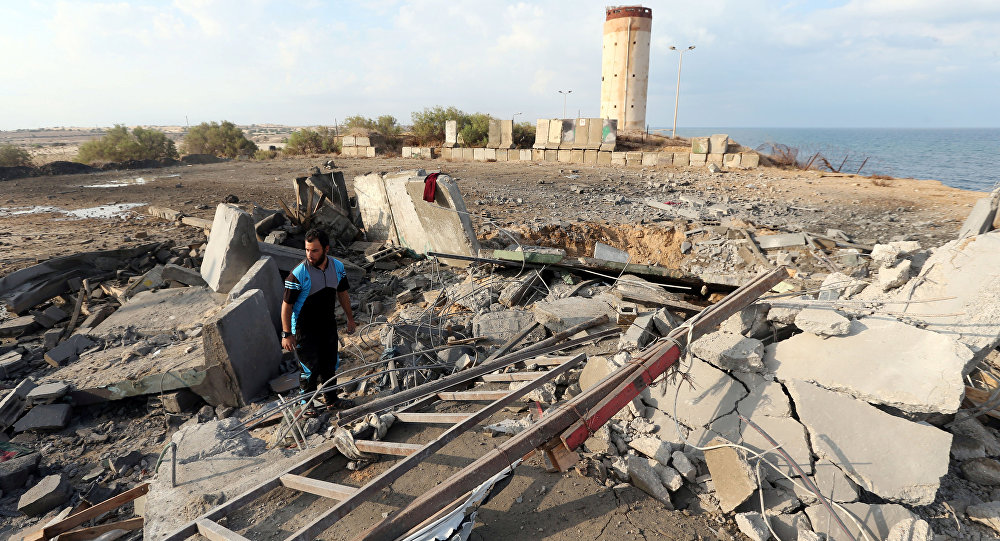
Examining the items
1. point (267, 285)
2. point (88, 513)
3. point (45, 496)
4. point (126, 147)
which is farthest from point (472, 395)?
point (126, 147)

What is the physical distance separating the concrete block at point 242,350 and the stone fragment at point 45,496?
112 cm

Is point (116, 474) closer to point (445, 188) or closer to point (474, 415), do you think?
point (474, 415)

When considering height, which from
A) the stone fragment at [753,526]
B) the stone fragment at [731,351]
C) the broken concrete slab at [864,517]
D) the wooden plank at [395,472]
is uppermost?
the stone fragment at [731,351]

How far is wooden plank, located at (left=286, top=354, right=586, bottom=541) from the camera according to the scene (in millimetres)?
2289

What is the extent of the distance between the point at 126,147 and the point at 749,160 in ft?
98.1

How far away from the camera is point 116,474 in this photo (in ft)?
12.1

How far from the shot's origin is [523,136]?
23359mm

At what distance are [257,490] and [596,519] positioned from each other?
2020 millimetres

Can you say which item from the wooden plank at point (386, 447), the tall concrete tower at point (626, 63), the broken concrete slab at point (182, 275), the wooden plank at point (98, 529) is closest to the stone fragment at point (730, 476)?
the wooden plank at point (386, 447)

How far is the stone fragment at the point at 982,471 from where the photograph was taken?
8.83 ft

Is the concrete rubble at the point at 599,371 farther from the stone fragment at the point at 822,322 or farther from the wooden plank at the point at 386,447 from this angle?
the wooden plank at the point at 386,447

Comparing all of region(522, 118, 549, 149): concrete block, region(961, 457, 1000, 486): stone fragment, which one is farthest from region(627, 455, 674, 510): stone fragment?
region(522, 118, 549, 149): concrete block

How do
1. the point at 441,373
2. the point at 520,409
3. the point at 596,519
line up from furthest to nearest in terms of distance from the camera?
1. the point at 441,373
2. the point at 520,409
3. the point at 596,519

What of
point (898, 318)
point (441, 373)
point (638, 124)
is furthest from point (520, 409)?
point (638, 124)
